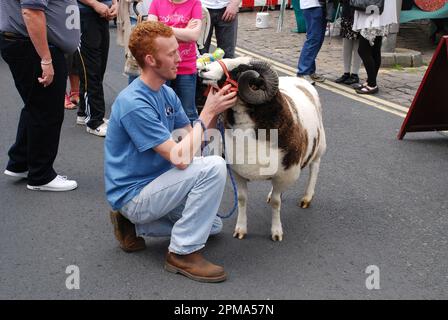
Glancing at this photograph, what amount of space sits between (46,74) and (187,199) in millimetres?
1656

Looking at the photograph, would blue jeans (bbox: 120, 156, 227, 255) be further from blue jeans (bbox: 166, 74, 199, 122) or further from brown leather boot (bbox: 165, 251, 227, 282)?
blue jeans (bbox: 166, 74, 199, 122)

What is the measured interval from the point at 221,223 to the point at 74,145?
2.48 metres

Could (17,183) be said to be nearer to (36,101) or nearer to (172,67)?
(36,101)

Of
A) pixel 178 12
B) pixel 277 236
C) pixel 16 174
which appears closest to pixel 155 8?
pixel 178 12

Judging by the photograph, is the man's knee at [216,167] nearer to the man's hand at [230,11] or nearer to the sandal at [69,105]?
the man's hand at [230,11]

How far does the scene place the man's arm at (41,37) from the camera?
402cm

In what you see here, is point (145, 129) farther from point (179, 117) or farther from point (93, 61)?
point (93, 61)

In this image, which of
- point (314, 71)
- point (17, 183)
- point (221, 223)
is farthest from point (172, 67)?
point (314, 71)

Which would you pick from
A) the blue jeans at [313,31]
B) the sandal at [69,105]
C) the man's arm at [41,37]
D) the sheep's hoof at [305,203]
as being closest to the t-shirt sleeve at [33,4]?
the man's arm at [41,37]

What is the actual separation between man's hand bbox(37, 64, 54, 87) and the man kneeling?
1.11 m

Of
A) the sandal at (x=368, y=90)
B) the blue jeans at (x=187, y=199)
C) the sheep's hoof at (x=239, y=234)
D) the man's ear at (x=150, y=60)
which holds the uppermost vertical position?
the man's ear at (x=150, y=60)

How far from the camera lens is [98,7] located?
222 inches

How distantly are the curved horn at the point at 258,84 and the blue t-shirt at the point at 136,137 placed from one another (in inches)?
19.8

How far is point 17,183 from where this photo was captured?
190 inches
